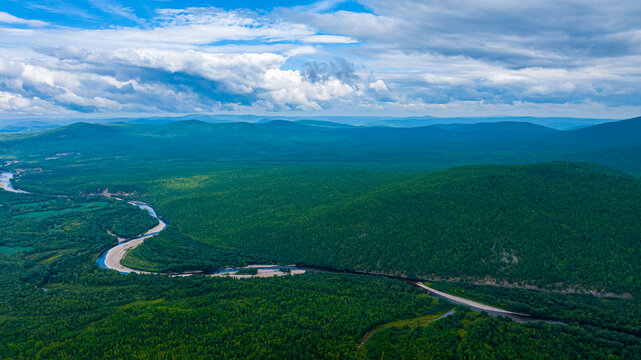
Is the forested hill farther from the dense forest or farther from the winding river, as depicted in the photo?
the winding river

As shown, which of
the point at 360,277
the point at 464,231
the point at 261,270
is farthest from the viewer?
the point at 464,231

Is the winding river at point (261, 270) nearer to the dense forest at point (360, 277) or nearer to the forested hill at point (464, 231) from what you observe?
the dense forest at point (360, 277)

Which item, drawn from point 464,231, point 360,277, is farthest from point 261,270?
point 464,231

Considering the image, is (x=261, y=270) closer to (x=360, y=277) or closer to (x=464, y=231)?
(x=360, y=277)

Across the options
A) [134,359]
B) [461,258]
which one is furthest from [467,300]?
[134,359]

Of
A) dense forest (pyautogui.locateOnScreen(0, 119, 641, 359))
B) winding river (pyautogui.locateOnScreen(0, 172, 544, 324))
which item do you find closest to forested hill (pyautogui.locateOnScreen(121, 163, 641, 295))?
dense forest (pyautogui.locateOnScreen(0, 119, 641, 359))

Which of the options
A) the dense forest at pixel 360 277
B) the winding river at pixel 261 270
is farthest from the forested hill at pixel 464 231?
the winding river at pixel 261 270

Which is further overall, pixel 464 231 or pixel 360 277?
pixel 464 231

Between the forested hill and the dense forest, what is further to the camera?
the forested hill

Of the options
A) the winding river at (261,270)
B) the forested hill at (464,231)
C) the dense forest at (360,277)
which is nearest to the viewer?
the dense forest at (360,277)
